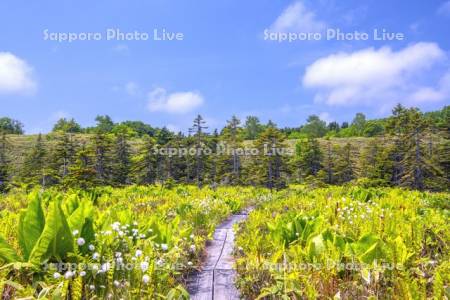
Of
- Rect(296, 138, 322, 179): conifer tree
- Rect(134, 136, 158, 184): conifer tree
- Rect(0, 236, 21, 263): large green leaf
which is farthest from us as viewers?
Rect(296, 138, 322, 179): conifer tree

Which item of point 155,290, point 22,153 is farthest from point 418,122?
point 22,153

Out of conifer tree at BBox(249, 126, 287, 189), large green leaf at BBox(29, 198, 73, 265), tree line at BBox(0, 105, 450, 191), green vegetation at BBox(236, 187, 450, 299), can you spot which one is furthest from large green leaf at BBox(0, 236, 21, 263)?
conifer tree at BBox(249, 126, 287, 189)

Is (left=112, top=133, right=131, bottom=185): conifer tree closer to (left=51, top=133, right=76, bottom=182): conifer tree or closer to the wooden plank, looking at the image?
(left=51, top=133, right=76, bottom=182): conifer tree

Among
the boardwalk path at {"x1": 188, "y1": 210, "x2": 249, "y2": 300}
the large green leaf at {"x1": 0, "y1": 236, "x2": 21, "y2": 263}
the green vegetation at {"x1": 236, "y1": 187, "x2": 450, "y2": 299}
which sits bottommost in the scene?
the boardwalk path at {"x1": 188, "y1": 210, "x2": 249, "y2": 300}

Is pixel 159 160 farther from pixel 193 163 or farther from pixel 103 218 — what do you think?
pixel 103 218

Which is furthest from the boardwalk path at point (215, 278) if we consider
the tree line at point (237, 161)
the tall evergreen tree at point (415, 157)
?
the tall evergreen tree at point (415, 157)

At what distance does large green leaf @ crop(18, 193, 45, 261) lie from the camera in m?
3.71

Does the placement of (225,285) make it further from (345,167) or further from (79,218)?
(345,167)

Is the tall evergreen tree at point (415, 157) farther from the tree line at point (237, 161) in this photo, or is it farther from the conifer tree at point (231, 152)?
the conifer tree at point (231, 152)

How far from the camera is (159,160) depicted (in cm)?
4803

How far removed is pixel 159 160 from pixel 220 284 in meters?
44.4

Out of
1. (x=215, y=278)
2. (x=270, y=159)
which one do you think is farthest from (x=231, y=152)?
Result: (x=215, y=278)

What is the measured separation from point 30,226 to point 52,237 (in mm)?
428

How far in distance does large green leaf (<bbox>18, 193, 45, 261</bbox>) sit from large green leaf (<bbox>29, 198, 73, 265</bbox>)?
0.28 m
